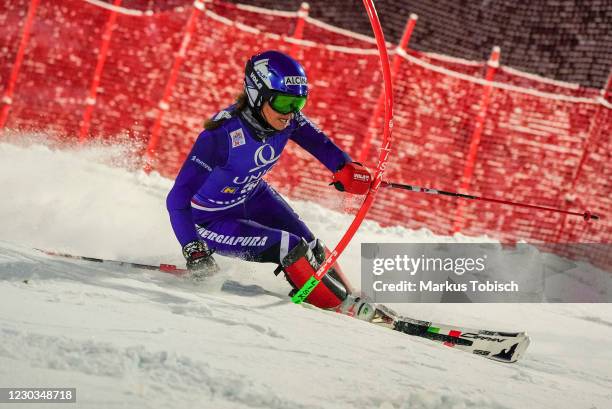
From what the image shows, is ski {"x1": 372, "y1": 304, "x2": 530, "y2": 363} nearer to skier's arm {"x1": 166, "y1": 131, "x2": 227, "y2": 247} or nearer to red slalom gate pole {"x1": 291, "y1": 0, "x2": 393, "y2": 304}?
red slalom gate pole {"x1": 291, "y1": 0, "x2": 393, "y2": 304}

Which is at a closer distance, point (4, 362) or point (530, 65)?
point (4, 362)

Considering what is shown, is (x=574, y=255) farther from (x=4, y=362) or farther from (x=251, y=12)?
(x=4, y=362)

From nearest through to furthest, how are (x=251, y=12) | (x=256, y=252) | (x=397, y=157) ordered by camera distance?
(x=256, y=252) < (x=397, y=157) < (x=251, y=12)

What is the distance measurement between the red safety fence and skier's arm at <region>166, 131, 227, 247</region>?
512 cm

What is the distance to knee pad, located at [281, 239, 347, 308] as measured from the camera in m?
4.16

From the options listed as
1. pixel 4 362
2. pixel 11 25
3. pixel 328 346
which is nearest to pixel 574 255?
pixel 328 346

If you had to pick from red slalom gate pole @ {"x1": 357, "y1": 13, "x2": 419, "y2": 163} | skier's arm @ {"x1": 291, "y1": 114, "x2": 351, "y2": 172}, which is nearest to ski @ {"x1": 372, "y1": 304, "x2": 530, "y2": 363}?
skier's arm @ {"x1": 291, "y1": 114, "x2": 351, "y2": 172}

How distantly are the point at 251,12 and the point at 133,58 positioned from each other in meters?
1.98

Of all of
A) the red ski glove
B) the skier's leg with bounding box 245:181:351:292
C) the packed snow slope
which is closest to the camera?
the packed snow slope

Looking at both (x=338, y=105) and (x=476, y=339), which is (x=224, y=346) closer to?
(x=476, y=339)

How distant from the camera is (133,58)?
985 cm

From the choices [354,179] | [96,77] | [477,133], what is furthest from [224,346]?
[96,77]

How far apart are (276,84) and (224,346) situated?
5.96ft

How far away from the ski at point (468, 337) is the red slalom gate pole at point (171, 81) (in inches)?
245
